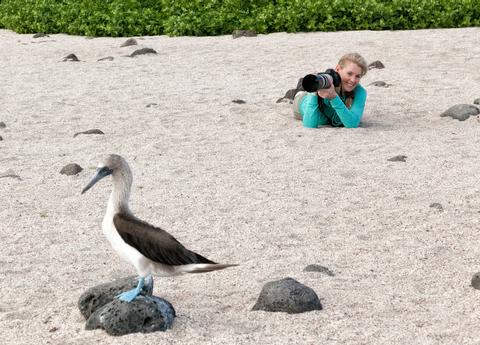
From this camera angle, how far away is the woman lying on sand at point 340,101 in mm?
9000

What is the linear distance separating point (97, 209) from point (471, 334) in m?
3.30

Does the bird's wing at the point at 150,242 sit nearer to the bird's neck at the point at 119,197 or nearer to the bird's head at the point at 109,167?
the bird's neck at the point at 119,197

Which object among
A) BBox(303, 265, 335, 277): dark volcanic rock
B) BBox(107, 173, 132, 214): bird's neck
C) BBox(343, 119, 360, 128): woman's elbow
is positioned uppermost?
BBox(107, 173, 132, 214): bird's neck

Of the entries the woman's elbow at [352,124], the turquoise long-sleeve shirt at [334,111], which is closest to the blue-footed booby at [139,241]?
the turquoise long-sleeve shirt at [334,111]

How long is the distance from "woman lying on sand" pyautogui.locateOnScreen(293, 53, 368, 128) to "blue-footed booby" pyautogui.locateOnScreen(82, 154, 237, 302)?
15.7 ft

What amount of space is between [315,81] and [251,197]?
73.9 inches

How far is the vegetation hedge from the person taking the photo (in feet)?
52.0

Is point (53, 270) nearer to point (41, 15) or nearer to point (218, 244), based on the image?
point (218, 244)

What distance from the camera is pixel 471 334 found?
4.66 meters

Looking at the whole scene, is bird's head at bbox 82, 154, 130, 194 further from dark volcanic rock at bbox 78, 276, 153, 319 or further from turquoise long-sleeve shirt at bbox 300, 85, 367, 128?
turquoise long-sleeve shirt at bbox 300, 85, 367, 128

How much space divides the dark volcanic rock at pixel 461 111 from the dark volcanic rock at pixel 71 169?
4.20 meters

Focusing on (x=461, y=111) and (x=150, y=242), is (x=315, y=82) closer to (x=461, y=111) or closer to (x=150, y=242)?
(x=461, y=111)

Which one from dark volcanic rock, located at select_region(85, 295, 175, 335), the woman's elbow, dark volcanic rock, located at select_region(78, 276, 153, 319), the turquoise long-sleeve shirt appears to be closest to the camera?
dark volcanic rock, located at select_region(85, 295, 175, 335)

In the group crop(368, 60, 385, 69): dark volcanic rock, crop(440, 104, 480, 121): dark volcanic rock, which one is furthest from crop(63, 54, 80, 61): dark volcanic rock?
crop(440, 104, 480, 121): dark volcanic rock
